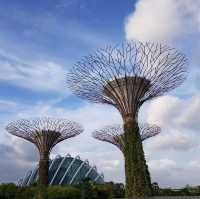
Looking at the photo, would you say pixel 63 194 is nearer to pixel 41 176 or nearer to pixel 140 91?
pixel 41 176

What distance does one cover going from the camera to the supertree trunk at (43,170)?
117 ft

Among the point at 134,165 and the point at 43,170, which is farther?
the point at 43,170

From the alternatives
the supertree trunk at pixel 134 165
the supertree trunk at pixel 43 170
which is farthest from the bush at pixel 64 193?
the supertree trunk at pixel 134 165

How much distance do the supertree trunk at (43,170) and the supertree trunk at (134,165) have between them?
1514 cm

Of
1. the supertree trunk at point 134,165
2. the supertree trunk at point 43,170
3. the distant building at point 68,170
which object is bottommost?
the supertree trunk at point 134,165

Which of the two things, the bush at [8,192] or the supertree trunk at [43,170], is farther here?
the bush at [8,192]

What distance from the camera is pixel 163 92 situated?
83.0 ft

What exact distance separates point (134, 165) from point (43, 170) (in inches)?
642

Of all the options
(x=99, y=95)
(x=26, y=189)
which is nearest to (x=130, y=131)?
(x=99, y=95)

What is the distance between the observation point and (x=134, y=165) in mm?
22172

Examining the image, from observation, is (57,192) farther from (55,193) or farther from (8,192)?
(8,192)

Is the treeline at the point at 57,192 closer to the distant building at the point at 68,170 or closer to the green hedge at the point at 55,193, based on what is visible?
the green hedge at the point at 55,193

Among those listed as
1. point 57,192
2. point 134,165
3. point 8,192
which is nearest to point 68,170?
point 8,192

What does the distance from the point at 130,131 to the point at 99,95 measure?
11.6 ft
